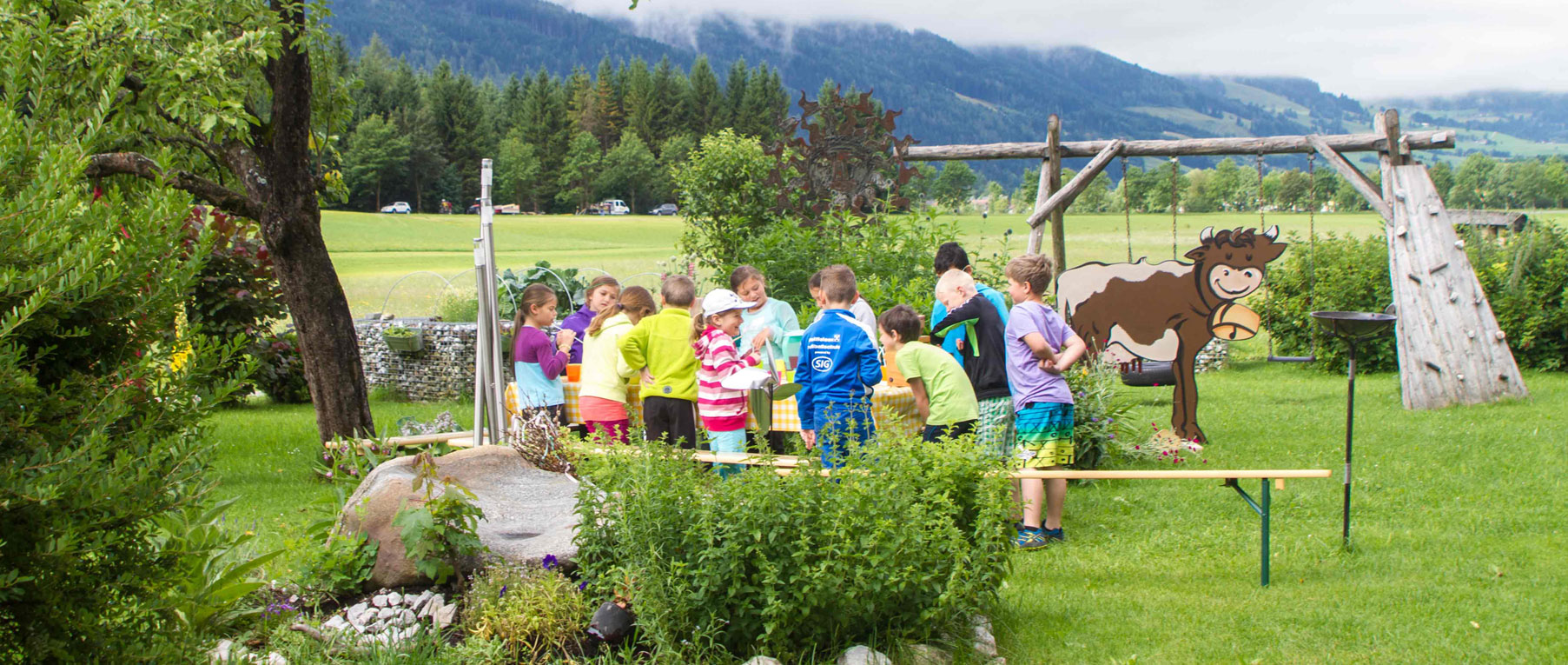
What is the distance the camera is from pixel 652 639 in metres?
3.90

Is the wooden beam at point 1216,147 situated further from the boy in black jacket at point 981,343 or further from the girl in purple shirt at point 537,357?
the girl in purple shirt at point 537,357

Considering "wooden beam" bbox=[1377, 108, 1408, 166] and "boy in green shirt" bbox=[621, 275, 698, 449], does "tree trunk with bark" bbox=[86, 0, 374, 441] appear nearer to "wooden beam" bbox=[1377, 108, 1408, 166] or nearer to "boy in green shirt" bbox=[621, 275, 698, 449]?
"boy in green shirt" bbox=[621, 275, 698, 449]

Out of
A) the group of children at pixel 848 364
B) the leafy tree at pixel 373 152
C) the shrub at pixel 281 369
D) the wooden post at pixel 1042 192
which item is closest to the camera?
the group of children at pixel 848 364

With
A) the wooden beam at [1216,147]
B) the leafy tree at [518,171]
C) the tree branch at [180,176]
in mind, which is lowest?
the tree branch at [180,176]

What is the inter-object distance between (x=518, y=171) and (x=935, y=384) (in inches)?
2807

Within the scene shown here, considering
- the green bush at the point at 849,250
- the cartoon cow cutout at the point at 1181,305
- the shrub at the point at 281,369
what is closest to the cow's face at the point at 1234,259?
the cartoon cow cutout at the point at 1181,305

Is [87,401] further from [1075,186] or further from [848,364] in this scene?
[1075,186]

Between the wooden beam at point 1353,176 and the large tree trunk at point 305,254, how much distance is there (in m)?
8.78

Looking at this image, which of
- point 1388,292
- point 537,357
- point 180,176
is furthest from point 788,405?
point 1388,292

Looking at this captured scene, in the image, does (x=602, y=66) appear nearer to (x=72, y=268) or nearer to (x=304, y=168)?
(x=304, y=168)

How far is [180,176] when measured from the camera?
271 inches

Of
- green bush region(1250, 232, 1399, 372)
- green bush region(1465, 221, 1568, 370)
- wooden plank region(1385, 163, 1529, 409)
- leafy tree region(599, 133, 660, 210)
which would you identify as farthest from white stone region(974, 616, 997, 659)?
leafy tree region(599, 133, 660, 210)

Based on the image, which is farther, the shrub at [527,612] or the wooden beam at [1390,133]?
the wooden beam at [1390,133]

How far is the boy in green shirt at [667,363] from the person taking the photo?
6.22 m
